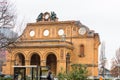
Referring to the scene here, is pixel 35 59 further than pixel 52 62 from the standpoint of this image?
Yes

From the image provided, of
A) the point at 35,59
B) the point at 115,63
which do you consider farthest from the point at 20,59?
the point at 115,63

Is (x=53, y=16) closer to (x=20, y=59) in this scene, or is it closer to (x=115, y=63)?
(x=20, y=59)

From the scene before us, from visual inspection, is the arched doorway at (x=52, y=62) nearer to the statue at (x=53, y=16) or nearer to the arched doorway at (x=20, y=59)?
the arched doorway at (x=20, y=59)

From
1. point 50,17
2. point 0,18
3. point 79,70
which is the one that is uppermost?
point 50,17

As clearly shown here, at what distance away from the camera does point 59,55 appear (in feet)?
255

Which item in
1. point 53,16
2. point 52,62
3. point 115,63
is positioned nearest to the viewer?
point 52,62

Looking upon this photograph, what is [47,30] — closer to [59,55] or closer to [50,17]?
[50,17]

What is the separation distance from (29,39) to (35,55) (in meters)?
4.66

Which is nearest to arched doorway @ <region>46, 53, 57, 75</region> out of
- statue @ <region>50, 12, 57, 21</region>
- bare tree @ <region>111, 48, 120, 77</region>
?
statue @ <region>50, 12, 57, 21</region>

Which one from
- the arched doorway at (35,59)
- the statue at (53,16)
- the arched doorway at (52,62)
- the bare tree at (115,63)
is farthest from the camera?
the bare tree at (115,63)

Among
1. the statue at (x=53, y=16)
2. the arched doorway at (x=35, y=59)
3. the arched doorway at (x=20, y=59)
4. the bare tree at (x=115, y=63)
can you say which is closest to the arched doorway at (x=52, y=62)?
the arched doorway at (x=35, y=59)

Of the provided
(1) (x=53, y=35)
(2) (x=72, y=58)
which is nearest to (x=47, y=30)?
(1) (x=53, y=35)

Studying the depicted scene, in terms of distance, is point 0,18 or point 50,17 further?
point 50,17

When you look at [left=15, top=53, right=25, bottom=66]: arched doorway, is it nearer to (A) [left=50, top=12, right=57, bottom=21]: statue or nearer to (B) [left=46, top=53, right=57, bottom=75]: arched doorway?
(B) [left=46, top=53, right=57, bottom=75]: arched doorway
